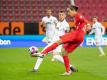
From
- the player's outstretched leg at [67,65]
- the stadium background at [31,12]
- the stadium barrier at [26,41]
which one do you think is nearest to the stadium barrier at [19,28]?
the stadium background at [31,12]

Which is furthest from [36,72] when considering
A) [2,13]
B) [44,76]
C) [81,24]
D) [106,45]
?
[2,13]

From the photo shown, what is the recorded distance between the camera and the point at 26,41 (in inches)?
1009

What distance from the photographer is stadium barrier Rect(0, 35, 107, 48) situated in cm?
2503

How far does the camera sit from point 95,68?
47.1 feet

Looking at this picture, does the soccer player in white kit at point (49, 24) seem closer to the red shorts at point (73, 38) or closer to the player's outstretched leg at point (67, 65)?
the player's outstretched leg at point (67, 65)

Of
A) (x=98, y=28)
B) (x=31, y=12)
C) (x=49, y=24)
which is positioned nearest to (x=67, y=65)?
(x=49, y=24)

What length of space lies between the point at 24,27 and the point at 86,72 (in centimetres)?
1408

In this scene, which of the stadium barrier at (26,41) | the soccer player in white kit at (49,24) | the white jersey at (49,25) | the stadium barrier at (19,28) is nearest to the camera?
the soccer player in white kit at (49,24)

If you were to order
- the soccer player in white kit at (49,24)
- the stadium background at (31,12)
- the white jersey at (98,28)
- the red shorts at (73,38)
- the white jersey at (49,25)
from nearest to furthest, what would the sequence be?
1. the red shorts at (73,38)
2. the soccer player in white kit at (49,24)
3. the white jersey at (49,25)
4. the white jersey at (98,28)
5. the stadium background at (31,12)

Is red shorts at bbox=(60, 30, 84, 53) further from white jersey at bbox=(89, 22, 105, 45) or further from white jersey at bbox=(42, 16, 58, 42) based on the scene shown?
white jersey at bbox=(89, 22, 105, 45)

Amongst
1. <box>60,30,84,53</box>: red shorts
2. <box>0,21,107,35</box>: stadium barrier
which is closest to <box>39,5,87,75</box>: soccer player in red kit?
<box>60,30,84,53</box>: red shorts

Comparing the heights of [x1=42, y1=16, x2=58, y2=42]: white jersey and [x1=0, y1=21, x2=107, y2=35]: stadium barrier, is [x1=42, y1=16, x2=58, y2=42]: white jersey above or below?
above

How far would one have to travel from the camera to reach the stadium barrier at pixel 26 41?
82.1ft

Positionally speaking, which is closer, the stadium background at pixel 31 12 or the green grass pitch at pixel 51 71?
the green grass pitch at pixel 51 71
